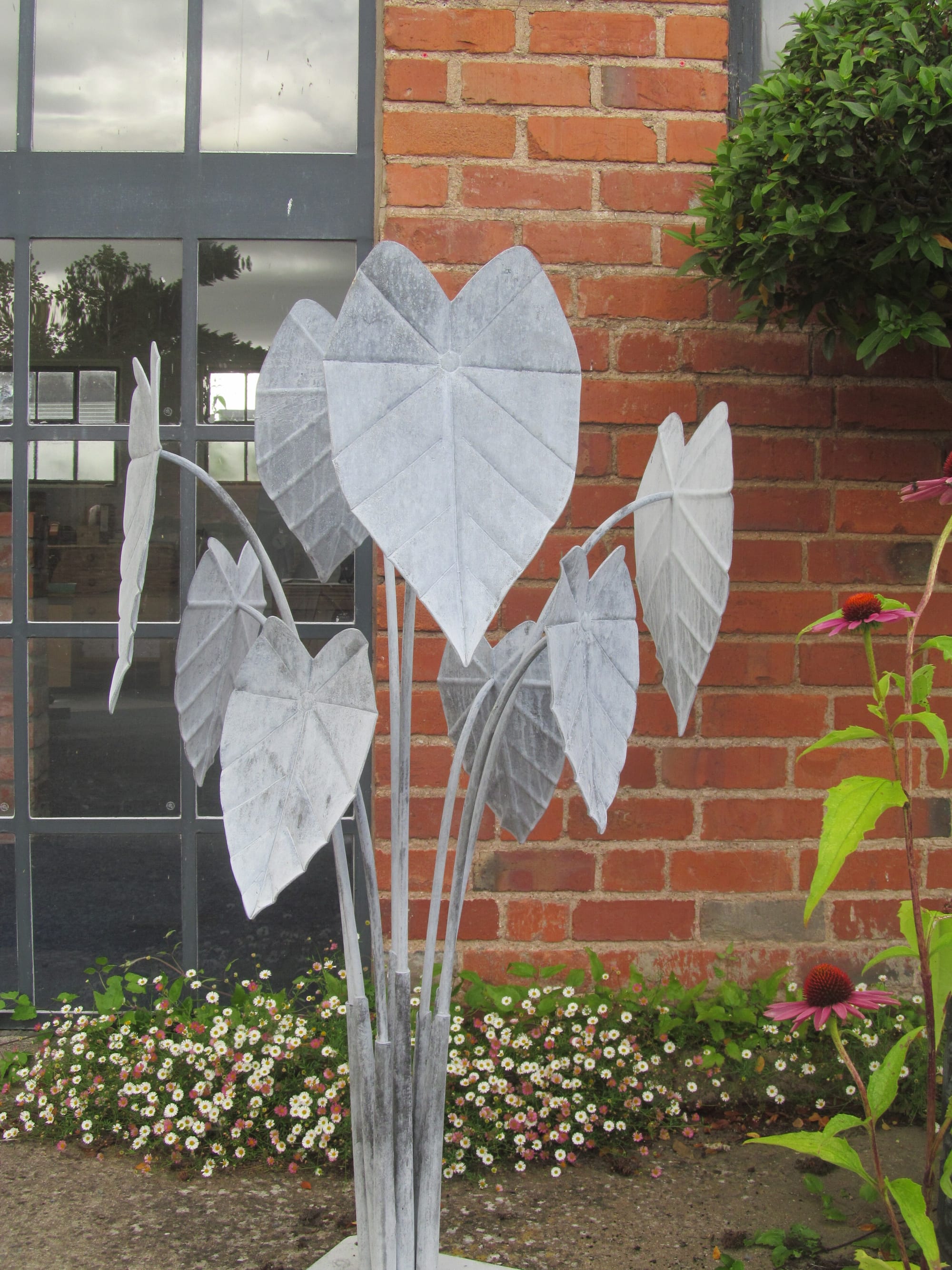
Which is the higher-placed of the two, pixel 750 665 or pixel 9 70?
pixel 9 70

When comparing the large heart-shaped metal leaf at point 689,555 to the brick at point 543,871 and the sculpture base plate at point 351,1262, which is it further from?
the brick at point 543,871

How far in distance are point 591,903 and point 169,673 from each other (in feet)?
3.07

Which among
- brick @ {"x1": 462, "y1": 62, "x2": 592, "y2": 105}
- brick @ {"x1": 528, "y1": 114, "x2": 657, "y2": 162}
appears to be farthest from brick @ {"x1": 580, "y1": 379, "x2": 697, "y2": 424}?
brick @ {"x1": 462, "y1": 62, "x2": 592, "y2": 105}

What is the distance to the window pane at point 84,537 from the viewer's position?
6.96 feet

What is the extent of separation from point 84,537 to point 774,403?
1.36 m

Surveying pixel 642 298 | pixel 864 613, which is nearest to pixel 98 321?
pixel 642 298

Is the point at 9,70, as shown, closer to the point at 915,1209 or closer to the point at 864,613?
the point at 864,613

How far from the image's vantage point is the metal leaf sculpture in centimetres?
127

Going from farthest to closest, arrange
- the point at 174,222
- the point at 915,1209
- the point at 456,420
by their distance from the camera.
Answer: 1. the point at 174,222
2. the point at 915,1209
3. the point at 456,420

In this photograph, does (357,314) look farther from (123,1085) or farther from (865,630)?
(123,1085)

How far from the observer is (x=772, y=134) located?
4.99 feet

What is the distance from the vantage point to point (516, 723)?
1260 mm

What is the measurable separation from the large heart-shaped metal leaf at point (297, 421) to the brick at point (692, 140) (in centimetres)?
100

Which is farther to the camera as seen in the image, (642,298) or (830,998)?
(642,298)
